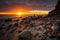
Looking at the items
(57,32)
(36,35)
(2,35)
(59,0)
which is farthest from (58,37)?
(2,35)

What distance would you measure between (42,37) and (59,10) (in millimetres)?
14241

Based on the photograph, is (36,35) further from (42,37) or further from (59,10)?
(59,10)

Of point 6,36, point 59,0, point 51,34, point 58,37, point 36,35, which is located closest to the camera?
point 58,37

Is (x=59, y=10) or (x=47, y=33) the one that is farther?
(x=59, y=10)

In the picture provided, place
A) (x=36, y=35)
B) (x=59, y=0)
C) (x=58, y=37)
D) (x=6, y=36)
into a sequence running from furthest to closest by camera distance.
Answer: (x=59, y=0), (x=6, y=36), (x=36, y=35), (x=58, y=37)

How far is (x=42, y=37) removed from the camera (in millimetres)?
32906

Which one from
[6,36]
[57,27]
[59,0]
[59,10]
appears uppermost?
[59,0]

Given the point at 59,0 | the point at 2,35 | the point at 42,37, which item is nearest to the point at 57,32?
the point at 42,37

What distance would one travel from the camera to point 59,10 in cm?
4341

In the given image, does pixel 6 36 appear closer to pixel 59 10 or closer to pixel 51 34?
pixel 51 34

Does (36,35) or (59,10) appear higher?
(59,10)

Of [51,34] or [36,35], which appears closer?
[51,34]

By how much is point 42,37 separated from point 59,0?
46.6 feet

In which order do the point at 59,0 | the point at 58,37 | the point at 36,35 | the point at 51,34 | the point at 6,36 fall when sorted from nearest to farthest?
the point at 58,37, the point at 51,34, the point at 36,35, the point at 6,36, the point at 59,0
